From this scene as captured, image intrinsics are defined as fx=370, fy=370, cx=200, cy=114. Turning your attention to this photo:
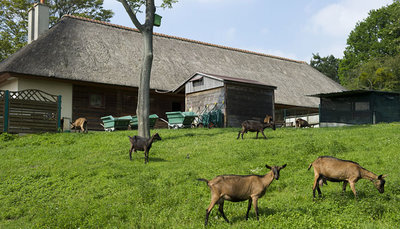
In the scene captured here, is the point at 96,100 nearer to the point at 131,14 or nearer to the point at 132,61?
the point at 132,61

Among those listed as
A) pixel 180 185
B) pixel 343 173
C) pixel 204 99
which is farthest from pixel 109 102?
pixel 343 173

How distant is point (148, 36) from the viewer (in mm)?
17094

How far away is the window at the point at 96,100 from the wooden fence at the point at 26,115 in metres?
6.42

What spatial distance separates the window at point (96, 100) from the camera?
2469 cm

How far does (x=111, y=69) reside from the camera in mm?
24828

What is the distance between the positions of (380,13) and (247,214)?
59808mm

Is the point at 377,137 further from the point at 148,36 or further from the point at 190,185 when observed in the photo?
the point at 148,36

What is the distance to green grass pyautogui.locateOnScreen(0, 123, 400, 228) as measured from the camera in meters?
6.76

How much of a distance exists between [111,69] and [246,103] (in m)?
9.29

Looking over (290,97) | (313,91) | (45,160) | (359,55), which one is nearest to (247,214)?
(45,160)

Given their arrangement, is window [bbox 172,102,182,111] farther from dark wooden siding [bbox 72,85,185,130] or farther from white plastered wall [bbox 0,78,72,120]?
white plastered wall [bbox 0,78,72,120]

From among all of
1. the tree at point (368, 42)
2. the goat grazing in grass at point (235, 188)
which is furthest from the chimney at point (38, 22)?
the tree at point (368, 42)

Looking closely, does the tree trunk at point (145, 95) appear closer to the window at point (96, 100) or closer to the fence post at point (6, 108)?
the fence post at point (6, 108)

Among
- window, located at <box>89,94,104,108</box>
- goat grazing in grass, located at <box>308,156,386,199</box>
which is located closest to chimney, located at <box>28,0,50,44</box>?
window, located at <box>89,94,104,108</box>
